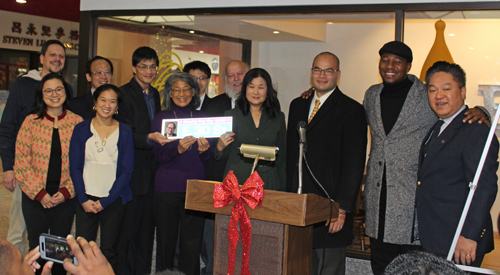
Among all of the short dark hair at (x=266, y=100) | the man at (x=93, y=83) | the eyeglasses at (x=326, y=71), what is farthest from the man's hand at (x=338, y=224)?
the man at (x=93, y=83)

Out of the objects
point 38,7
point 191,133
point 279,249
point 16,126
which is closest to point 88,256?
point 279,249

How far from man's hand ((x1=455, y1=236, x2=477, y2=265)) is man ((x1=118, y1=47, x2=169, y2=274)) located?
223 cm

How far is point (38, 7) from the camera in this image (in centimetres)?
877

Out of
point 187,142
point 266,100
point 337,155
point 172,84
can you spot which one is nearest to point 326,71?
point 266,100

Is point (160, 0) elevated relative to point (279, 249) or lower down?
elevated

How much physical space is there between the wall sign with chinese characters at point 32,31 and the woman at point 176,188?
7725 mm

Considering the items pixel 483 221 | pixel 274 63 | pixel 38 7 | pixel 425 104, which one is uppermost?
pixel 38 7

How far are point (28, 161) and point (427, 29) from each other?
3498mm

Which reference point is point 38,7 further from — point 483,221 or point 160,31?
point 483,221

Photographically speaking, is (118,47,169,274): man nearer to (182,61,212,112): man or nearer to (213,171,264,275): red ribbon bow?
(182,61,212,112): man

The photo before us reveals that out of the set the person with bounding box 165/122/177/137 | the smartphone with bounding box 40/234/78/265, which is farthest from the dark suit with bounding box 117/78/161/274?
the smartphone with bounding box 40/234/78/265

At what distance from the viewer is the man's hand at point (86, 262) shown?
125 cm

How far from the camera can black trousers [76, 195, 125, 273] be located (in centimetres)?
314

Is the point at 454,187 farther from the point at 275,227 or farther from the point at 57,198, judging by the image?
the point at 57,198
